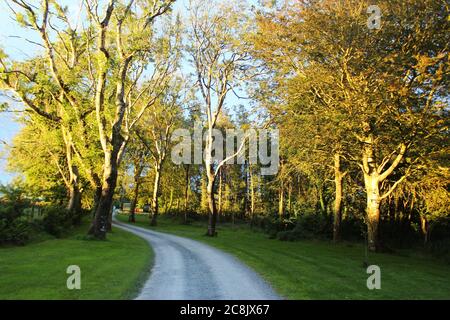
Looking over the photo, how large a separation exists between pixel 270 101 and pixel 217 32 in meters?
8.38

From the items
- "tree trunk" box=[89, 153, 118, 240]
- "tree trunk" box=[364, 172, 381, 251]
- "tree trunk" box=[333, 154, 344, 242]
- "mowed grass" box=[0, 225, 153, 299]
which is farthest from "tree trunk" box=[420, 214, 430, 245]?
"tree trunk" box=[89, 153, 118, 240]

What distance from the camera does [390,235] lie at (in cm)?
3272

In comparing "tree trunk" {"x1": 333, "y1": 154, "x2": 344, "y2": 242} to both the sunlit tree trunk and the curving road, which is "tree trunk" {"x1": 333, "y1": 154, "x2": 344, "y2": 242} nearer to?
the sunlit tree trunk

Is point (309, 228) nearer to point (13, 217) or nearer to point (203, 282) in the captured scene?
point (13, 217)

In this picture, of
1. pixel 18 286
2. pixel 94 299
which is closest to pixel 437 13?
pixel 94 299

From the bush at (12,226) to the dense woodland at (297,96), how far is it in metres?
0.10

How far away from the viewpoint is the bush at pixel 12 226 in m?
20.2

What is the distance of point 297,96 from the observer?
81.1 feet

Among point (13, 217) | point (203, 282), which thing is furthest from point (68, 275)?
point (13, 217)

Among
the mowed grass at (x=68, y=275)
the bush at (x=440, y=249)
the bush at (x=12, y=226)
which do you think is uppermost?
the bush at (x=12, y=226)

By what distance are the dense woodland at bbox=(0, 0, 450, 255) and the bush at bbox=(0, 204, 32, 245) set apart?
98 mm

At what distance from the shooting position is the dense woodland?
741 inches

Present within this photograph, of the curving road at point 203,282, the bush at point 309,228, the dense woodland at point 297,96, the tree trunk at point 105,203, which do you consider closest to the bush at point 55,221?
the dense woodland at point 297,96

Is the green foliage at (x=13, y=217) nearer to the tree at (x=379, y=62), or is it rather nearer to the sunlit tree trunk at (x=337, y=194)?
the tree at (x=379, y=62)
